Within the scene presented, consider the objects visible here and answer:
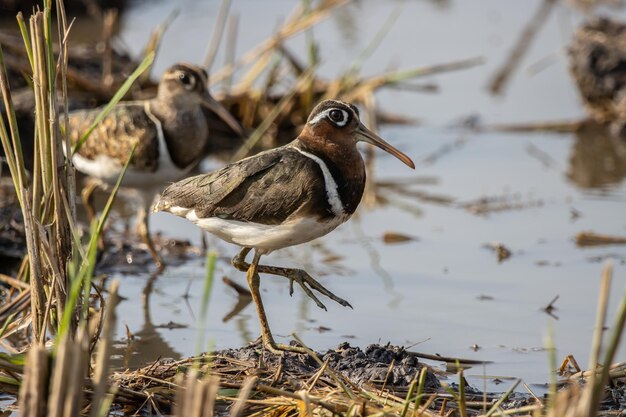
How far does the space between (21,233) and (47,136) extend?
2.85 metres

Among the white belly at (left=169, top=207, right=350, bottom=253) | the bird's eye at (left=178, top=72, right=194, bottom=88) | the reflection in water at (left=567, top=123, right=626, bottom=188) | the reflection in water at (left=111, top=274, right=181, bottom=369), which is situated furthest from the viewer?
the reflection in water at (left=567, top=123, right=626, bottom=188)

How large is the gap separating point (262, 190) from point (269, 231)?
0.20 m

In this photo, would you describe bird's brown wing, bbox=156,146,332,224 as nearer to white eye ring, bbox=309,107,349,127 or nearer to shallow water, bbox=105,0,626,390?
white eye ring, bbox=309,107,349,127

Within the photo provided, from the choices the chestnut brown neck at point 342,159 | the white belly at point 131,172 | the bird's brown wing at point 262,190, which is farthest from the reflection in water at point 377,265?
the bird's brown wing at point 262,190

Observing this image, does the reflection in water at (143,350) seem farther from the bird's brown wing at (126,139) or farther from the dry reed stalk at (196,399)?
the dry reed stalk at (196,399)

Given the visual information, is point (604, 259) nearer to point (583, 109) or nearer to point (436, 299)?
point (436, 299)

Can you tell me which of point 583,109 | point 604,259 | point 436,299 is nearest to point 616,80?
point 583,109

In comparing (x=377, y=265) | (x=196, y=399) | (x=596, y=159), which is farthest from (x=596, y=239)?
(x=196, y=399)

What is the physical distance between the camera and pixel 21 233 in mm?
7129

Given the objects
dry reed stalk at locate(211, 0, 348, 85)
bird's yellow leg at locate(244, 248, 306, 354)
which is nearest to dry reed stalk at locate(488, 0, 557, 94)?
dry reed stalk at locate(211, 0, 348, 85)

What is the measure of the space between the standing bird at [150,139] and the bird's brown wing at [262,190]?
6.07 ft

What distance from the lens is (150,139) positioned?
7.22 m

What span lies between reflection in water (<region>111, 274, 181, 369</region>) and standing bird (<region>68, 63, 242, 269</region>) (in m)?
1.19

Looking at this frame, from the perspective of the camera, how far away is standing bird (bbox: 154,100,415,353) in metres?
5.04
